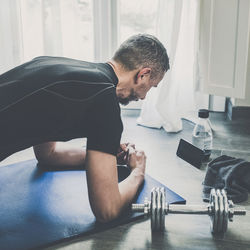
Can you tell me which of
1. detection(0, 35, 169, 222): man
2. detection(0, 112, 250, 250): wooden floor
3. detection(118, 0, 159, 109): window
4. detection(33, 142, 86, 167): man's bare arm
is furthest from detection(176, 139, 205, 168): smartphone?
detection(118, 0, 159, 109): window

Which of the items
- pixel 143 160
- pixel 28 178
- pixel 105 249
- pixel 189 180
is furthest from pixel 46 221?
pixel 189 180

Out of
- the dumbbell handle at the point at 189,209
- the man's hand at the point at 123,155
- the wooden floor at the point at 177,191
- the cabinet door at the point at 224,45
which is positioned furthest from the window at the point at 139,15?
the dumbbell handle at the point at 189,209

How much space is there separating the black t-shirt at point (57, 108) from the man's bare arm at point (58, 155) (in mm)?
484

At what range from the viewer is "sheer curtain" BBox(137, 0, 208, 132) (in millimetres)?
2496

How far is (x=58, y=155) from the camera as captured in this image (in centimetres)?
185

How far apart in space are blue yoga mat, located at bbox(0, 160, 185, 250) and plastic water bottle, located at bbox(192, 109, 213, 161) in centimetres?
50

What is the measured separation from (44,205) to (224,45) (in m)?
1.48

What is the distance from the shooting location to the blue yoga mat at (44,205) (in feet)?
4.57

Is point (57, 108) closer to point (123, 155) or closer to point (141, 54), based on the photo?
point (141, 54)

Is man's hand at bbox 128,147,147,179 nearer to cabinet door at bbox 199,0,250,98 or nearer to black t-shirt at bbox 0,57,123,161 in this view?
black t-shirt at bbox 0,57,123,161

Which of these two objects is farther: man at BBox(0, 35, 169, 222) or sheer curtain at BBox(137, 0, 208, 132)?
sheer curtain at BBox(137, 0, 208, 132)

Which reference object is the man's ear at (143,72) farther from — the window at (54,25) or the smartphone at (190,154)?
the window at (54,25)

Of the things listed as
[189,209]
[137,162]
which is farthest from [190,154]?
[189,209]

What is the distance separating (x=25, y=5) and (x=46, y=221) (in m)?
1.61
